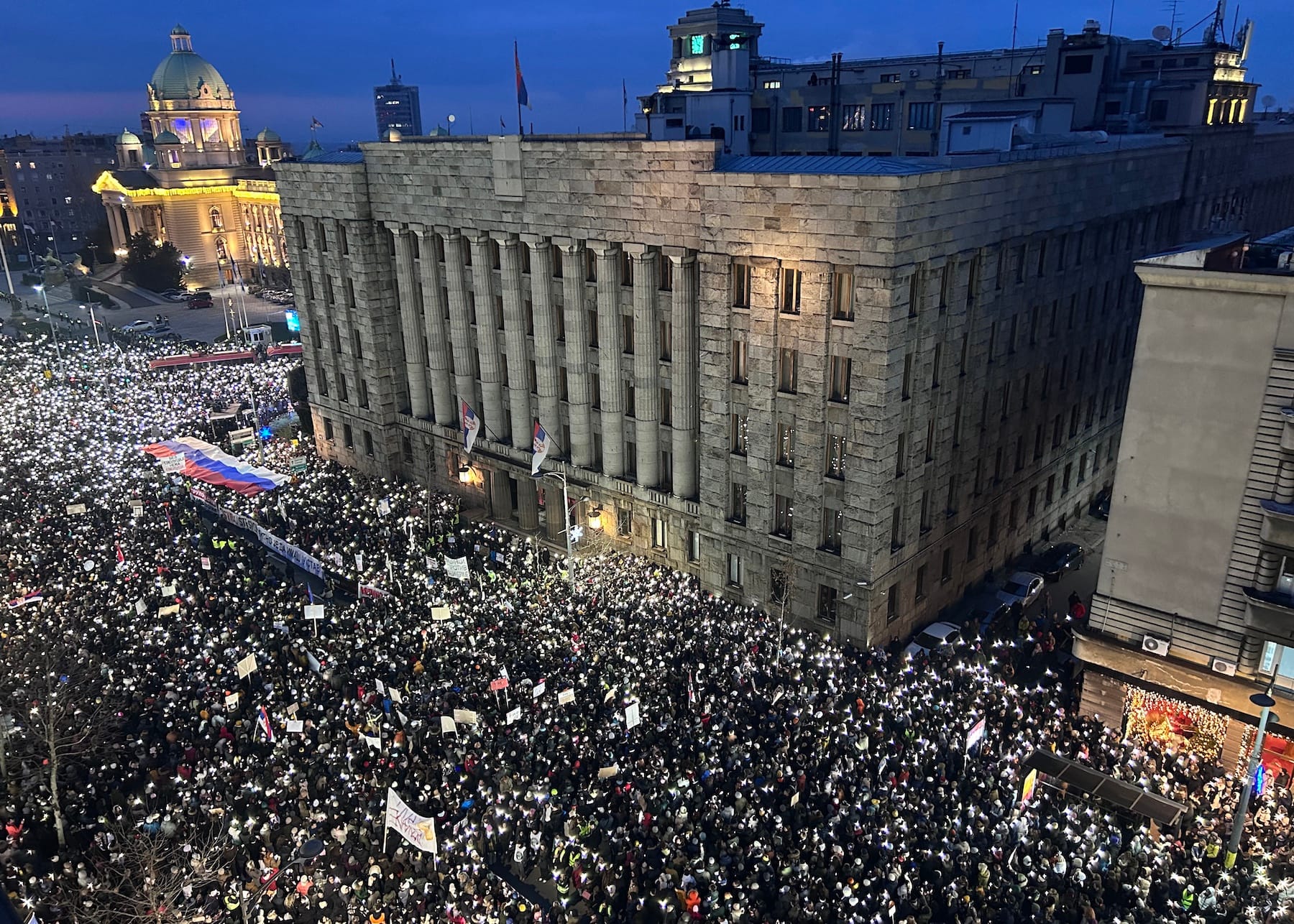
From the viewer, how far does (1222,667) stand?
2934cm

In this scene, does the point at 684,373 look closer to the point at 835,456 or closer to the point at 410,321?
the point at 835,456

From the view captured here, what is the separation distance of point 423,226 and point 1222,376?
38.3m

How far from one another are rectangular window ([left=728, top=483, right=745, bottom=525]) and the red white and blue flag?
2953 cm

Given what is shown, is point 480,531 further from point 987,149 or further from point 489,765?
point 987,149

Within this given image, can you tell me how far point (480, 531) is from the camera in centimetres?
4834

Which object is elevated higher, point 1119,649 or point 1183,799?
point 1119,649

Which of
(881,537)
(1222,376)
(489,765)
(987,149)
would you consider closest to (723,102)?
(987,149)

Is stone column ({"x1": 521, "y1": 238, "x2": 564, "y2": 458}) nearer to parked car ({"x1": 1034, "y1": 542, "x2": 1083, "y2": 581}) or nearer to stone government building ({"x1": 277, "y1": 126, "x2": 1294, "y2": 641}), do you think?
stone government building ({"x1": 277, "y1": 126, "x2": 1294, "y2": 641})

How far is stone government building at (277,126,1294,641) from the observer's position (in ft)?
115

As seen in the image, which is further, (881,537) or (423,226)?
(423,226)

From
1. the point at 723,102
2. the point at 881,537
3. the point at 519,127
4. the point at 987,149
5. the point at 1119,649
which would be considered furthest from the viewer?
the point at 723,102

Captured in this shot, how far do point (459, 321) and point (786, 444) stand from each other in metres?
21.4

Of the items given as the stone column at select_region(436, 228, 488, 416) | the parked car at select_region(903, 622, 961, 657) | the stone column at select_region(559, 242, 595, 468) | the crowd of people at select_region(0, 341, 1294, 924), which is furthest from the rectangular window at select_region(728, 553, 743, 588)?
the stone column at select_region(436, 228, 488, 416)

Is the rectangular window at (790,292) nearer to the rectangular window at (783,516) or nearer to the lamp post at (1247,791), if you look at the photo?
the rectangular window at (783,516)
